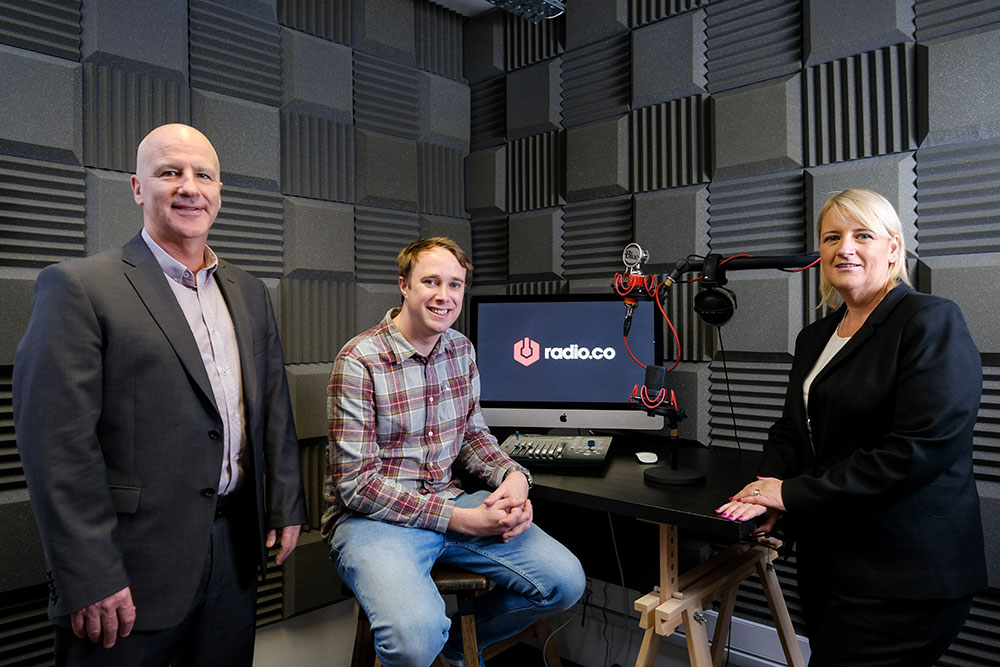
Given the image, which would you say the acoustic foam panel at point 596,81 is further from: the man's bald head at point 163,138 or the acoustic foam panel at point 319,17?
the man's bald head at point 163,138

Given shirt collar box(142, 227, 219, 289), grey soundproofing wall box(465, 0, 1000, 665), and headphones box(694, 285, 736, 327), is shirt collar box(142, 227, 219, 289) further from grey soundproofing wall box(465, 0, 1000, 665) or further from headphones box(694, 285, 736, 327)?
grey soundproofing wall box(465, 0, 1000, 665)

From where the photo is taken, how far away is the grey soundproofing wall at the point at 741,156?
2055 millimetres

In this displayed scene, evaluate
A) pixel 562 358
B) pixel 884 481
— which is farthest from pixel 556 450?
pixel 884 481

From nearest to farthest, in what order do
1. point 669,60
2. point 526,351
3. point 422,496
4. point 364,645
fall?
1. point 422,496
2. point 364,645
3. point 526,351
4. point 669,60

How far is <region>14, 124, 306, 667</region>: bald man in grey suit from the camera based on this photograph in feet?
4.62

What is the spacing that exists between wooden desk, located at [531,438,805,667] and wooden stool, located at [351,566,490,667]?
32 centimetres

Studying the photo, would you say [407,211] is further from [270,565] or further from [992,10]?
[992,10]

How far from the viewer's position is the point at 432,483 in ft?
6.75

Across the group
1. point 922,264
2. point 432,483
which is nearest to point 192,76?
point 432,483

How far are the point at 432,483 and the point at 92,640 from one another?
3.06ft

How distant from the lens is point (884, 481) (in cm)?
153

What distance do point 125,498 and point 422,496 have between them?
0.75 m

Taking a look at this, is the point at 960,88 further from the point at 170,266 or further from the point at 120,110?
the point at 120,110

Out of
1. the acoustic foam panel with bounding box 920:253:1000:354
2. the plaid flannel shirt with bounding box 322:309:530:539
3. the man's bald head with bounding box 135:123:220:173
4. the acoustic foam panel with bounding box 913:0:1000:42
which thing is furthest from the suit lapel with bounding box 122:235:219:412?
the acoustic foam panel with bounding box 913:0:1000:42
